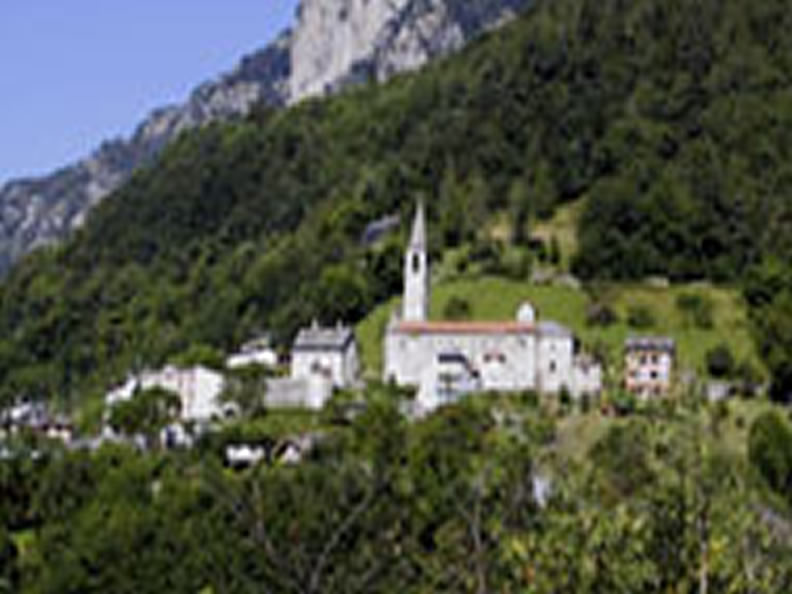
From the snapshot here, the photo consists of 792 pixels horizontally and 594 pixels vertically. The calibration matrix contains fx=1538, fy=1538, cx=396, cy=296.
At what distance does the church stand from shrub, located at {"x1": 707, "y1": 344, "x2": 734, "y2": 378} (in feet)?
25.7

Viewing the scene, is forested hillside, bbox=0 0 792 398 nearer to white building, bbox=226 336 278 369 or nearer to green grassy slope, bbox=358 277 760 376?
white building, bbox=226 336 278 369

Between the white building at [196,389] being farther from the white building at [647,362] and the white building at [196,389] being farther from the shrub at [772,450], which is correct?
the shrub at [772,450]

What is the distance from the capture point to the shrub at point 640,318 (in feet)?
375

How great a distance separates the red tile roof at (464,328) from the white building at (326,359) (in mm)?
4321

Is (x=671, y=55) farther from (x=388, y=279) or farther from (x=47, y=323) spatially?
(x=47, y=323)

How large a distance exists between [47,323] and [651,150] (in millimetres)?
69802

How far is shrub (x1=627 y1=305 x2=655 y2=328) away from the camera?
114188 millimetres

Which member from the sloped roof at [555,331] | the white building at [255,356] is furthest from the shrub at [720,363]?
the white building at [255,356]

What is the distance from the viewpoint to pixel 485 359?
109m

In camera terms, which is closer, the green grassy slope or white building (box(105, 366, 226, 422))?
white building (box(105, 366, 226, 422))

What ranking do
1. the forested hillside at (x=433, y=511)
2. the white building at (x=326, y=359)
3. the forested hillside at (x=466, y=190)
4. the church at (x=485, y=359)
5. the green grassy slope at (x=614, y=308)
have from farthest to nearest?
the forested hillside at (x=466, y=190)
the green grassy slope at (x=614, y=308)
the white building at (x=326, y=359)
the church at (x=485, y=359)
the forested hillside at (x=433, y=511)

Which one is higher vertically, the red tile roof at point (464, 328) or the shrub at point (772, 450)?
the red tile roof at point (464, 328)

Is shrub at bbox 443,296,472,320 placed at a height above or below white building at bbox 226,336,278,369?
above

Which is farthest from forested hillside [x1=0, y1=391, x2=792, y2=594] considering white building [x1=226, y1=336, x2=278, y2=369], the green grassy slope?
white building [x1=226, y1=336, x2=278, y2=369]
